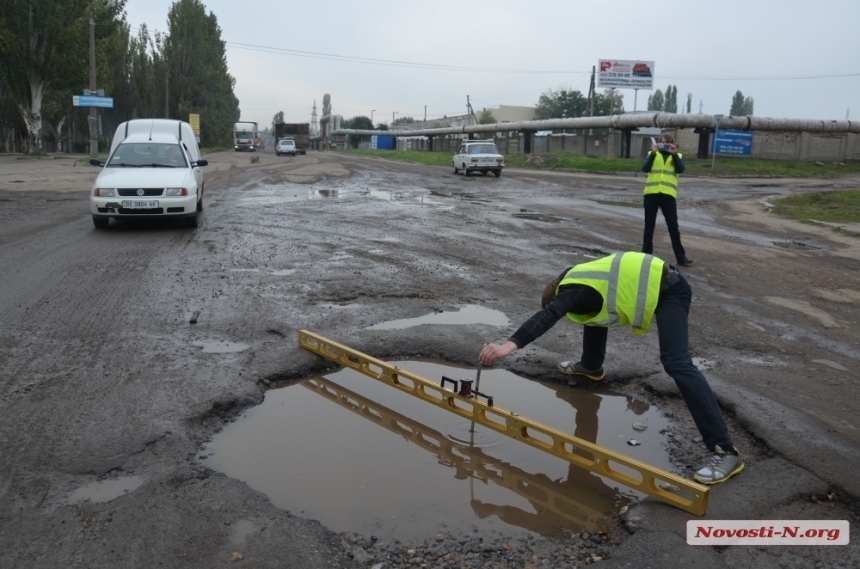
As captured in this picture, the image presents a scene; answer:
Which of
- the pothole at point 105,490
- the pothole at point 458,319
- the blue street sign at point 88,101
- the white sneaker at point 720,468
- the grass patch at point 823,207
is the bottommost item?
the pothole at point 105,490

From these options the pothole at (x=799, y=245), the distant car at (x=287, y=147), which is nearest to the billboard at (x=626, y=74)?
the distant car at (x=287, y=147)

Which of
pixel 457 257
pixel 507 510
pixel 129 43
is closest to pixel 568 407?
pixel 507 510

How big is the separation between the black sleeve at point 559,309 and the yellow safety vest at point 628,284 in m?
0.04

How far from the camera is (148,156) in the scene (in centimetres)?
1291

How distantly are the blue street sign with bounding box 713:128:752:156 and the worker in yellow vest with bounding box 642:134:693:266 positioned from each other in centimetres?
3478

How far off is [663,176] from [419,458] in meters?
7.24

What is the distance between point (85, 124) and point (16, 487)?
62.6 m

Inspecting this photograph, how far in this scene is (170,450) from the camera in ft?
13.3

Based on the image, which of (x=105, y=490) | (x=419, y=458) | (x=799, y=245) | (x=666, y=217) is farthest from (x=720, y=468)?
(x=799, y=245)

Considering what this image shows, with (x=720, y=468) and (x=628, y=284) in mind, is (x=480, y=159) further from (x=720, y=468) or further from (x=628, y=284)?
(x=720, y=468)

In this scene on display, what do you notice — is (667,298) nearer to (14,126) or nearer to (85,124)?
(14,126)

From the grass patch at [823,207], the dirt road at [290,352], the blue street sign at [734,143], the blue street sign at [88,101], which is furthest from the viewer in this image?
the blue street sign at [734,143]

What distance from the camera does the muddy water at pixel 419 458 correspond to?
143 inches

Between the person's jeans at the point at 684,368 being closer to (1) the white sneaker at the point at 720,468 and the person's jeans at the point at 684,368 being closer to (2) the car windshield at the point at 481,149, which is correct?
(1) the white sneaker at the point at 720,468
